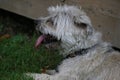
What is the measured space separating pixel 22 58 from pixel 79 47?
1393 millimetres

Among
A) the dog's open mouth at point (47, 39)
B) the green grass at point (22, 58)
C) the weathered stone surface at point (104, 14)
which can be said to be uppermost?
the weathered stone surface at point (104, 14)

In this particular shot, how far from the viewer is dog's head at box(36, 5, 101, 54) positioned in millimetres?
5102

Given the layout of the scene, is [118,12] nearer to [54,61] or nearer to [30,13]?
[54,61]

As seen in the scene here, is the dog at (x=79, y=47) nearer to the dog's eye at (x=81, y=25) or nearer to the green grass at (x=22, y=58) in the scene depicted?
the dog's eye at (x=81, y=25)

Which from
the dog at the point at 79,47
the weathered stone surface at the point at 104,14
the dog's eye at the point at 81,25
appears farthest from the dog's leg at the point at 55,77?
the weathered stone surface at the point at 104,14

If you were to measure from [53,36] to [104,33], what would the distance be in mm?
1534

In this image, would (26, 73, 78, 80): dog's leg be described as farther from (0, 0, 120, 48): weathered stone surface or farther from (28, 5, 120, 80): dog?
(0, 0, 120, 48): weathered stone surface

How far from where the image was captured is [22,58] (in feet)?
20.7

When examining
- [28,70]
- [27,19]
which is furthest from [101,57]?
[27,19]

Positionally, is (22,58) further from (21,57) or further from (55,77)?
(55,77)

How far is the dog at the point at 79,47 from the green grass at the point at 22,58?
0.74 meters

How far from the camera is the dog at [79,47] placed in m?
5.11

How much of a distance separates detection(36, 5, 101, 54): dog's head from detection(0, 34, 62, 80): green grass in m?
0.83

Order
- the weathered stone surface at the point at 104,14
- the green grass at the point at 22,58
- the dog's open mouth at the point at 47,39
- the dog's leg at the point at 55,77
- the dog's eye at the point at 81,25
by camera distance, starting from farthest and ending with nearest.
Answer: the weathered stone surface at the point at 104,14 < the green grass at the point at 22,58 < the dog's open mouth at the point at 47,39 < the dog's leg at the point at 55,77 < the dog's eye at the point at 81,25
